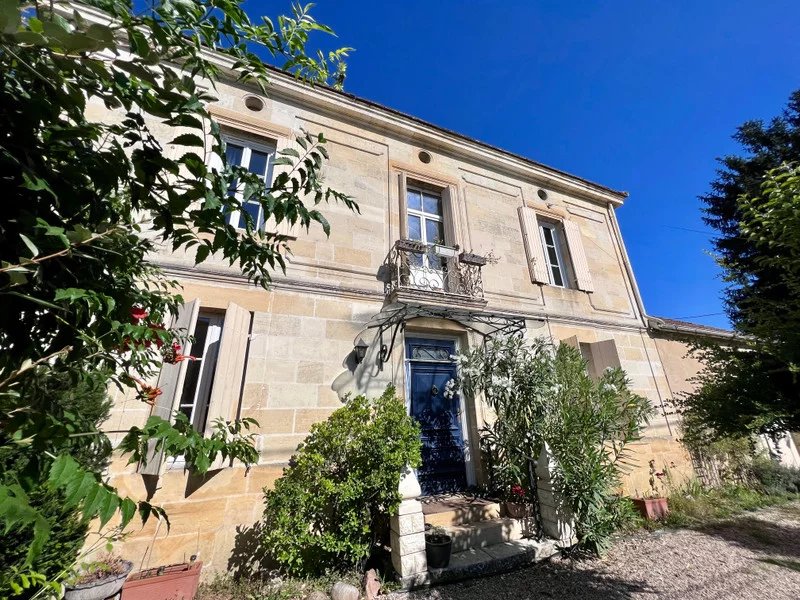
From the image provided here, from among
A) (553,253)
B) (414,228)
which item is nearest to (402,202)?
(414,228)

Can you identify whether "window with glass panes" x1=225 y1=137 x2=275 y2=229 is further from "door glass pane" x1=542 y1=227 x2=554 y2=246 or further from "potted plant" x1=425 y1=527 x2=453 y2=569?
"door glass pane" x1=542 y1=227 x2=554 y2=246

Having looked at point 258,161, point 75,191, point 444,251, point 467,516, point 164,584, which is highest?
point 258,161

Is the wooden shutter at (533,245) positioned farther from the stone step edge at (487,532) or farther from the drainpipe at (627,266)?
the stone step edge at (487,532)

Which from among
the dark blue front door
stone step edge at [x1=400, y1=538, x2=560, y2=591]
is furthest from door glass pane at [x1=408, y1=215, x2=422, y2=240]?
stone step edge at [x1=400, y1=538, x2=560, y2=591]

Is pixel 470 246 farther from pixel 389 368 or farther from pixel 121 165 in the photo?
pixel 121 165

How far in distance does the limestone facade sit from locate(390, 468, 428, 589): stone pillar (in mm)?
1557

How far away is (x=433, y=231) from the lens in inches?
274

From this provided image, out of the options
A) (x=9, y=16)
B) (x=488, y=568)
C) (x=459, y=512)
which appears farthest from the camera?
(x=459, y=512)

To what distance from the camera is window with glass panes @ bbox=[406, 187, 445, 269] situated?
6.77 metres

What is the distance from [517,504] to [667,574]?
Result: 1.57 metres

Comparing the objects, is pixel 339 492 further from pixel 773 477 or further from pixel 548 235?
pixel 773 477

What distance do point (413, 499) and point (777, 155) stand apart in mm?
13630

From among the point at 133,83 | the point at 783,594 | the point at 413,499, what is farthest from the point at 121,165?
the point at 783,594

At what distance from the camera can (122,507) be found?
2.61 ft
